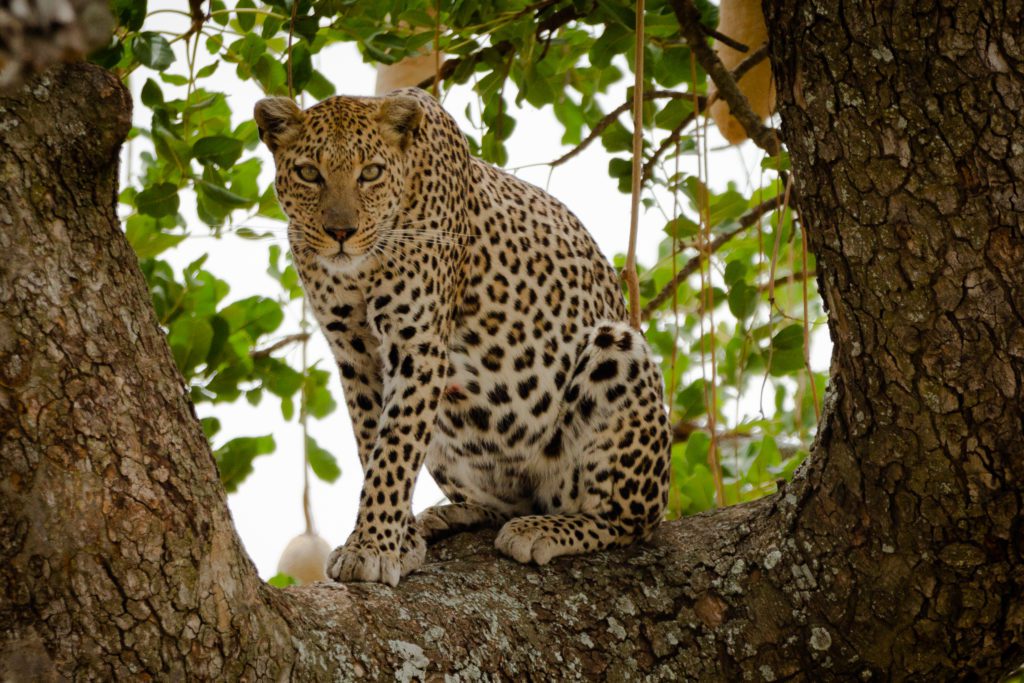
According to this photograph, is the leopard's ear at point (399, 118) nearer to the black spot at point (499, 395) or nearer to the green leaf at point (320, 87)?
the green leaf at point (320, 87)

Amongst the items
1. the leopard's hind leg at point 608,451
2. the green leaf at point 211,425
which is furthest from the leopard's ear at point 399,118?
the green leaf at point 211,425

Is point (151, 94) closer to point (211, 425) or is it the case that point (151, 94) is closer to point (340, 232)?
point (340, 232)

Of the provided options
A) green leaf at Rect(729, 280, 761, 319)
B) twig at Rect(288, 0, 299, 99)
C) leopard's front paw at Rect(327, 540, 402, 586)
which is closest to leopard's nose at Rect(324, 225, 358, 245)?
twig at Rect(288, 0, 299, 99)

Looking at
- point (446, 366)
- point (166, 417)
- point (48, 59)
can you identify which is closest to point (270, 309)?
point (446, 366)

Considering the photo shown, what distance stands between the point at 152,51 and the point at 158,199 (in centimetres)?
80

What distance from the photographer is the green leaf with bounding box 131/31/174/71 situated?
4.62m

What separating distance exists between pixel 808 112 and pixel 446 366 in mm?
2064

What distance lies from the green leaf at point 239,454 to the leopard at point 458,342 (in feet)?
1.49

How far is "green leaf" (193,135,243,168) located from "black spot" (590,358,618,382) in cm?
199

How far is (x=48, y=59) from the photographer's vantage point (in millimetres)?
793

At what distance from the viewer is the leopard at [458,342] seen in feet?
16.6

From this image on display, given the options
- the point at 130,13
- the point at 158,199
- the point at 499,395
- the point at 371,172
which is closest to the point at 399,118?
the point at 371,172

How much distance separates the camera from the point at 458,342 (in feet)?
18.1

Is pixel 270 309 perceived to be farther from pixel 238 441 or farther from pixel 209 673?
pixel 209 673
